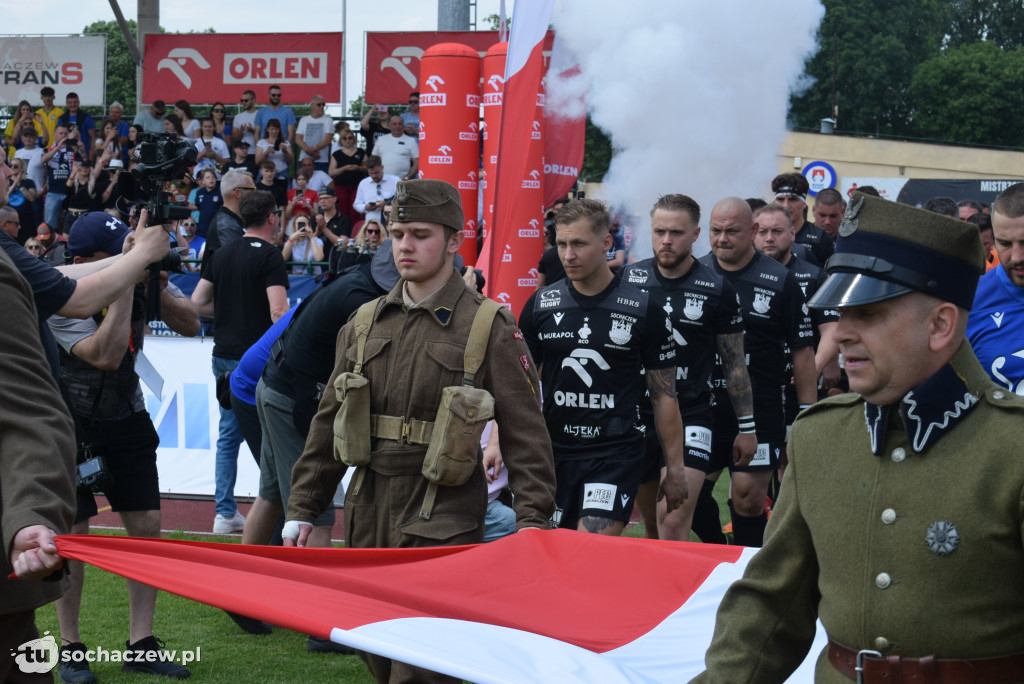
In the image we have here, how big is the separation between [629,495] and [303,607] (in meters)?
3.32

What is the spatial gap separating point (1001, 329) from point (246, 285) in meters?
Answer: 5.78

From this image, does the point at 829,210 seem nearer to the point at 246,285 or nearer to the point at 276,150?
the point at 246,285

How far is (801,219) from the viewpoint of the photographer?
35.1 feet

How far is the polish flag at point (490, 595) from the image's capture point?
3252 mm

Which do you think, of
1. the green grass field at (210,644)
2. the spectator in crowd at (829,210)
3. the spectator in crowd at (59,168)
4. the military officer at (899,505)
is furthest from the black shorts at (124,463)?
the spectator in crowd at (59,168)

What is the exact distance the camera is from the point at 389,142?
60.1ft

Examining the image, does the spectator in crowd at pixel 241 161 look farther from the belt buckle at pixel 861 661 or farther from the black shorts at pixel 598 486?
the belt buckle at pixel 861 661

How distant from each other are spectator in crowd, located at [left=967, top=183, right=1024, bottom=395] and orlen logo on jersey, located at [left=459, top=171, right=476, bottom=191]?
799cm

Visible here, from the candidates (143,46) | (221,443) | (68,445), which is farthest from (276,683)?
(143,46)

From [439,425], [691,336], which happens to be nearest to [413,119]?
[691,336]

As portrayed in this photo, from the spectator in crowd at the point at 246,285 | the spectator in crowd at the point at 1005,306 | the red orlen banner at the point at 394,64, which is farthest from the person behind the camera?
the red orlen banner at the point at 394,64

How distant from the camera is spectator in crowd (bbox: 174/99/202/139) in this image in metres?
21.1

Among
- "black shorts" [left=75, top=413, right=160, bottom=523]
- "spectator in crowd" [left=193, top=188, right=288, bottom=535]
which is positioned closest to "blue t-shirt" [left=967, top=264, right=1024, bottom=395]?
"black shorts" [left=75, top=413, right=160, bottom=523]

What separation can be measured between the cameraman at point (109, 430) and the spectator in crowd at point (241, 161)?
532 inches
